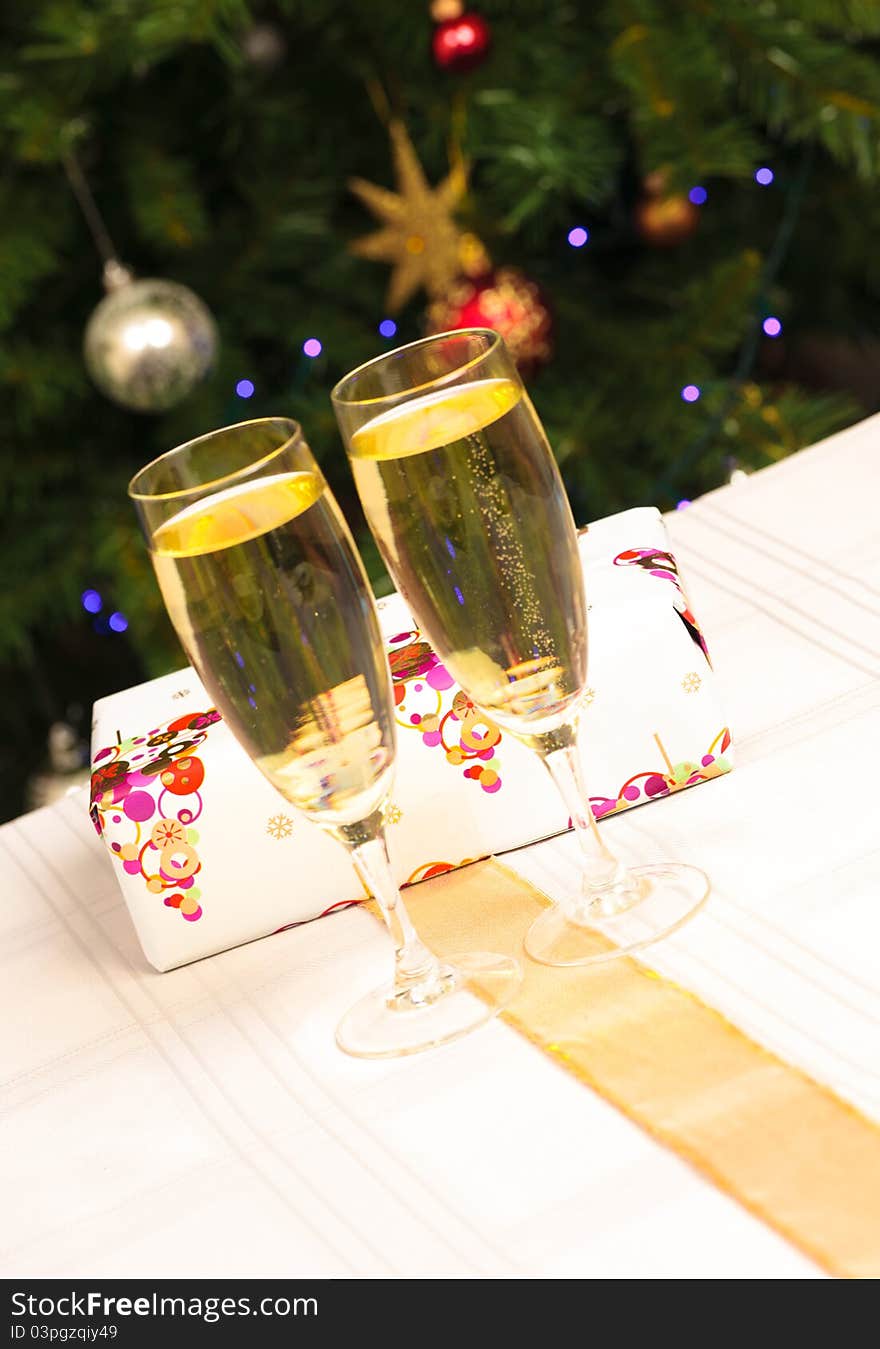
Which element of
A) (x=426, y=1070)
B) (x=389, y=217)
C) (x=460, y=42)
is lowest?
(x=426, y=1070)

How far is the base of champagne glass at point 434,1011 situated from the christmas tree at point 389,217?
0.80 meters

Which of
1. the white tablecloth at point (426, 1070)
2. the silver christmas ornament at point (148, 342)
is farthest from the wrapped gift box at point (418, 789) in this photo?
the silver christmas ornament at point (148, 342)

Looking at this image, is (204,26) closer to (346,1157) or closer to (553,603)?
(553,603)

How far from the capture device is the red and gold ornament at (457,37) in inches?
49.8

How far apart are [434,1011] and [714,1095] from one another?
11cm

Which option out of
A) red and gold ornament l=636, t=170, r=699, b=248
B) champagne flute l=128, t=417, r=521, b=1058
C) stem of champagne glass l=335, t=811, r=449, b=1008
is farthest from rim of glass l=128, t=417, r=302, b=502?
red and gold ornament l=636, t=170, r=699, b=248

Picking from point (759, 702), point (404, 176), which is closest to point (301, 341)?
point (404, 176)

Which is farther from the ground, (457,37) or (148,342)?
(457,37)

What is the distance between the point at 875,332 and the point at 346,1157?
159 centimetres

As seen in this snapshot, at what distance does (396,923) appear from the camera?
52 centimetres

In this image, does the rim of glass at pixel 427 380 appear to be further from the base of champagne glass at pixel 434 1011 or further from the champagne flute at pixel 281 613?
the base of champagne glass at pixel 434 1011

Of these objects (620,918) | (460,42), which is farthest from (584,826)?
(460,42)

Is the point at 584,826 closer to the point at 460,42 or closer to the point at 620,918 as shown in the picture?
the point at 620,918

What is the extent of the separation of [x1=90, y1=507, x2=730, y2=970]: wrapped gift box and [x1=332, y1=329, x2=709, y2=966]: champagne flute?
70mm
